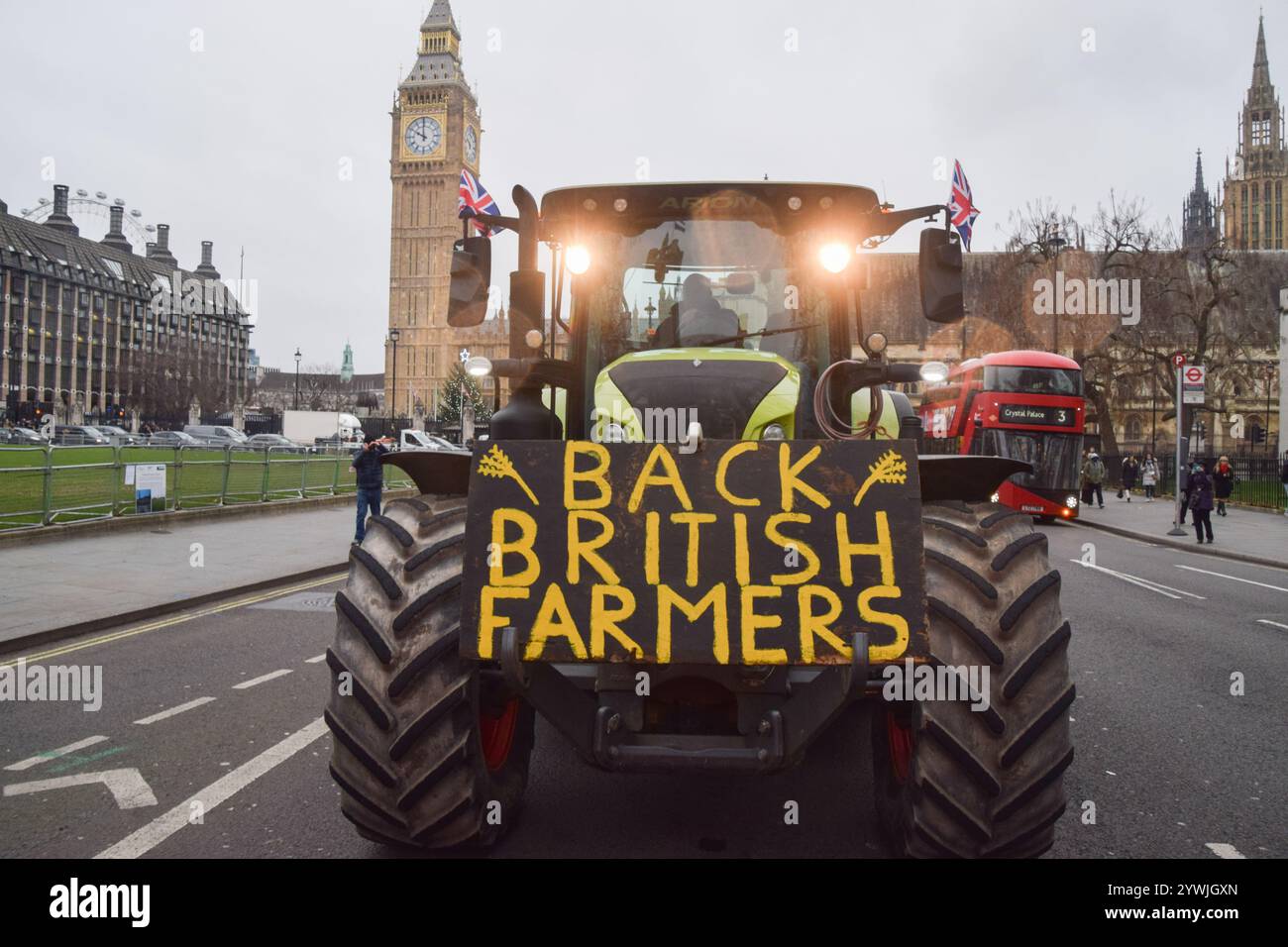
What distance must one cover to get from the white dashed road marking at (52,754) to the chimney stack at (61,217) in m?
126

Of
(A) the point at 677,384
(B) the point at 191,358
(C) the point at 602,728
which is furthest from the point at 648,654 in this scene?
(B) the point at 191,358

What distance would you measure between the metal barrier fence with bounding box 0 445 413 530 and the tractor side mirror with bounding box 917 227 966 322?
14.3 meters

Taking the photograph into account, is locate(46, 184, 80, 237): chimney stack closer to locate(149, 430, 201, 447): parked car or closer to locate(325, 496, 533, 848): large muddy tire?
locate(149, 430, 201, 447): parked car

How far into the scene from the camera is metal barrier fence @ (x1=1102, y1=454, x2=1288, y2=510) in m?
32.1

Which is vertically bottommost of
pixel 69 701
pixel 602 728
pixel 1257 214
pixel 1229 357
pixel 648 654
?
pixel 69 701

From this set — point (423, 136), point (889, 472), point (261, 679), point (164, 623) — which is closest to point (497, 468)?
point (889, 472)

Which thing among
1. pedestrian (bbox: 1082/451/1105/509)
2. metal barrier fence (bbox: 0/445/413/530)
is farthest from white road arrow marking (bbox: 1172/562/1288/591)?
metal barrier fence (bbox: 0/445/413/530)

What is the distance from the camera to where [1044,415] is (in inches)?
900

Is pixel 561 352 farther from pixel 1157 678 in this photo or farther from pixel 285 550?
pixel 285 550

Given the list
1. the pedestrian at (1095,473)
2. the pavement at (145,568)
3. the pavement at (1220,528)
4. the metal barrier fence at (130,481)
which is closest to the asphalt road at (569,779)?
the pavement at (145,568)

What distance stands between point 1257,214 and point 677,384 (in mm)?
118899

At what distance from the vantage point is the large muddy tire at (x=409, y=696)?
2924 mm

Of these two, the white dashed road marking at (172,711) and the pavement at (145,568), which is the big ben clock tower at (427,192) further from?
the white dashed road marking at (172,711)

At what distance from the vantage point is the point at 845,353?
4.71 metres
